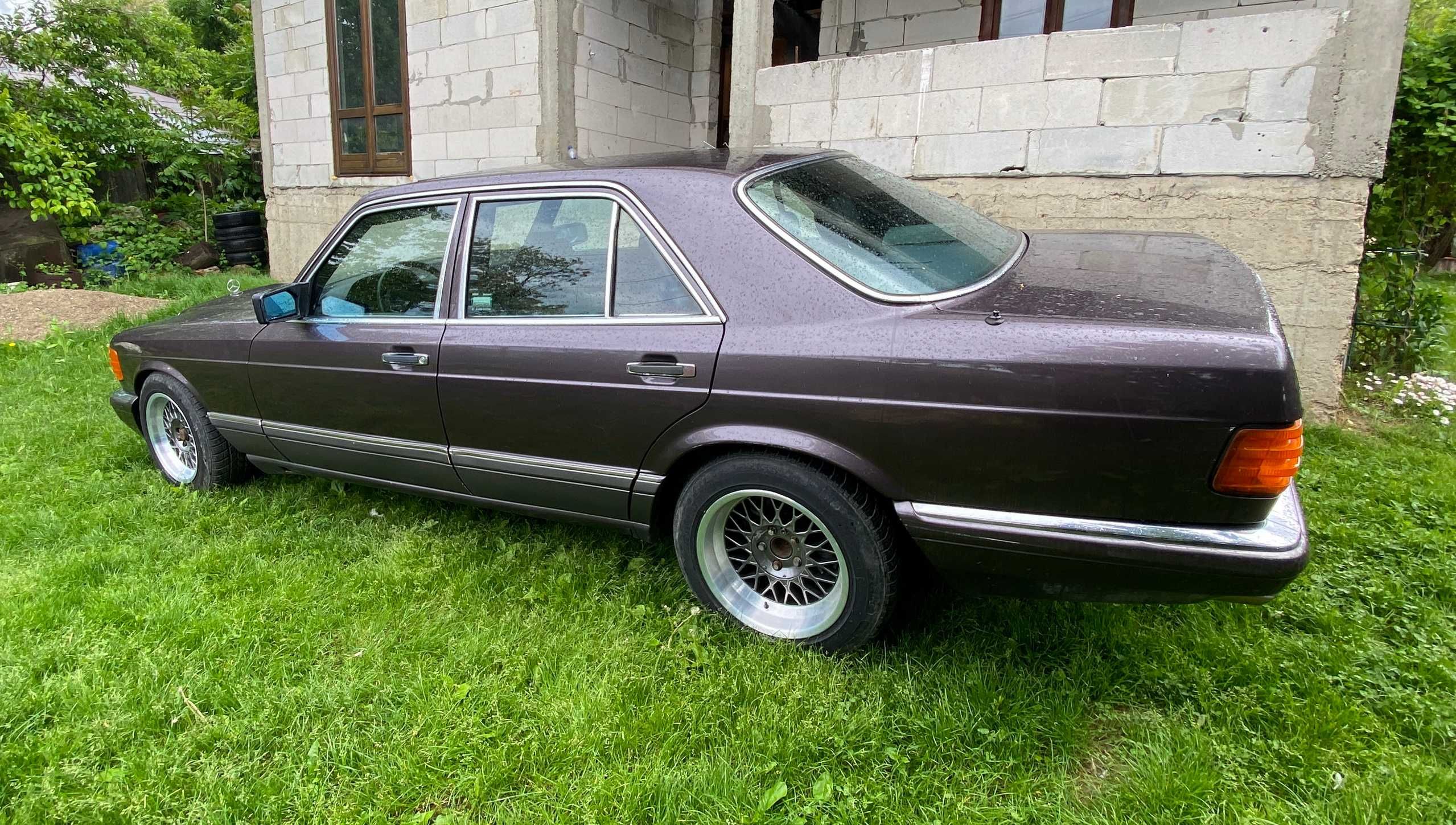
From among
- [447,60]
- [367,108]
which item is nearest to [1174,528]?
[447,60]

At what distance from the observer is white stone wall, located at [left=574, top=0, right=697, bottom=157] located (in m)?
7.79

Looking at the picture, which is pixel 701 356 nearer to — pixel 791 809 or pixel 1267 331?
pixel 791 809

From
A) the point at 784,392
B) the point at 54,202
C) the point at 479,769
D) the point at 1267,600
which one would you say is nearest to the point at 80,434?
the point at 479,769

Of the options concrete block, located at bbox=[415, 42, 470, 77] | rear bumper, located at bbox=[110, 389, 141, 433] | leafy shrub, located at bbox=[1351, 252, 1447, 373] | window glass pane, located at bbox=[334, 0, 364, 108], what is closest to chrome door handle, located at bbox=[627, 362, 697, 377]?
rear bumper, located at bbox=[110, 389, 141, 433]

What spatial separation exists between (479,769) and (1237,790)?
1.98m

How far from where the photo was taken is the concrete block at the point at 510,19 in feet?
24.6

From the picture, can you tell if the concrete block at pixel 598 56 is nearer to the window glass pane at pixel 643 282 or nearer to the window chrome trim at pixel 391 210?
the window chrome trim at pixel 391 210

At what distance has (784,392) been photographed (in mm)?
2379

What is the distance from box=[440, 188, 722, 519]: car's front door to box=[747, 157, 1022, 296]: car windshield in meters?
0.41

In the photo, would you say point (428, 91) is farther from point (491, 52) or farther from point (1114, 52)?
point (1114, 52)

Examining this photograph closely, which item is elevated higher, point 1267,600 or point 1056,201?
point 1056,201

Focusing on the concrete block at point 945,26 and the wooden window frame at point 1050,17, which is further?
the concrete block at point 945,26

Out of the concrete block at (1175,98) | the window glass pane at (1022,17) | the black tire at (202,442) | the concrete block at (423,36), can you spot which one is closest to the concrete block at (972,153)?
the concrete block at (1175,98)

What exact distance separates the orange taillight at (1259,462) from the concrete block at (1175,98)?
3.66 meters
